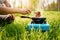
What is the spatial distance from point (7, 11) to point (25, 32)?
184mm

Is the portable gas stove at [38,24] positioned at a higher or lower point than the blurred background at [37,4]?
lower

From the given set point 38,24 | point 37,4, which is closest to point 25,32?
point 38,24

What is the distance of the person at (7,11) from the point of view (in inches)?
Answer: 56.0

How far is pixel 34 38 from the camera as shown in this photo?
1430mm

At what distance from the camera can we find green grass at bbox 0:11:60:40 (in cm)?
143

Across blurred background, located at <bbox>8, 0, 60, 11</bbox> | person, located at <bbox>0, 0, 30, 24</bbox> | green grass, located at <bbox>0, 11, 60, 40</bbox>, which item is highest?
blurred background, located at <bbox>8, 0, 60, 11</bbox>

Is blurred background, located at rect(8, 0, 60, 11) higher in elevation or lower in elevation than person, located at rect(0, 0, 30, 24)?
higher

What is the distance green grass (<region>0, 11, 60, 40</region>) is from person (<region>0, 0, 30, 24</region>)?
45 millimetres

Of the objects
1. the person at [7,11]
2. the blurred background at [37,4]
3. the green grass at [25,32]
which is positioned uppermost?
the blurred background at [37,4]

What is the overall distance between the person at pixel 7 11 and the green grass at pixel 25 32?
0.05 metres

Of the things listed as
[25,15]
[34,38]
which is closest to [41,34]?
[34,38]

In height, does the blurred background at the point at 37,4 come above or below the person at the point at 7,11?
above

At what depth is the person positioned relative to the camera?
142cm

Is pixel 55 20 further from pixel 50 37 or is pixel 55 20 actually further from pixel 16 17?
pixel 16 17
